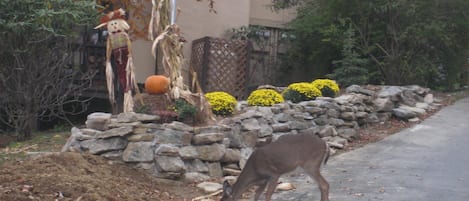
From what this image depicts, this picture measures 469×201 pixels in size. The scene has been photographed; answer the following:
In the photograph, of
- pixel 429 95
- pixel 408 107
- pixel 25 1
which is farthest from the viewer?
pixel 429 95

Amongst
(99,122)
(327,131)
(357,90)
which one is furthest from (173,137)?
(357,90)

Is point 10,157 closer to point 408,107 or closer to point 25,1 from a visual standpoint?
point 25,1

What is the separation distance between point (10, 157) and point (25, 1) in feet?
11.8

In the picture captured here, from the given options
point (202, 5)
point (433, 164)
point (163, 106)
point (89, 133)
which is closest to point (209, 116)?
point (163, 106)

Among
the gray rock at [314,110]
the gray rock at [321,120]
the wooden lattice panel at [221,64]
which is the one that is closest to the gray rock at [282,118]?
the gray rock at [314,110]

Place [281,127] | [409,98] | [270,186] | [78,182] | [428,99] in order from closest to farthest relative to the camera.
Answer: [78,182] < [270,186] < [281,127] < [409,98] < [428,99]

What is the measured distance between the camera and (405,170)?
→ 9273mm

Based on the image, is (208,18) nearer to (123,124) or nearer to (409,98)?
(409,98)

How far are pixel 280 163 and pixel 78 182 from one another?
98.3 inches

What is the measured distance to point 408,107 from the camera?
13.9 meters

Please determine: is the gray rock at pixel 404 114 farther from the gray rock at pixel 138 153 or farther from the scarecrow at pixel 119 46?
the gray rock at pixel 138 153

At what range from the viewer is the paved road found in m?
7.92

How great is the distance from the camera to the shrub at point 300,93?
11945 mm

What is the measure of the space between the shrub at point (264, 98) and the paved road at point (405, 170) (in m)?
1.64
